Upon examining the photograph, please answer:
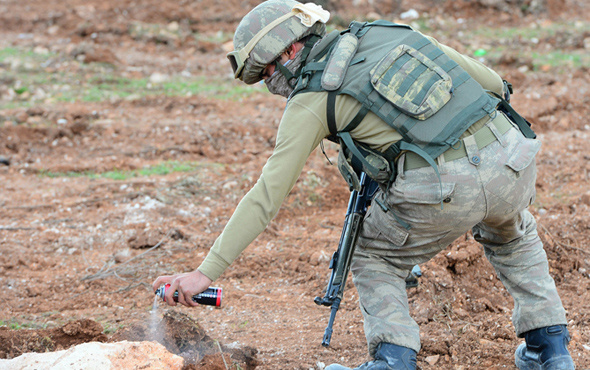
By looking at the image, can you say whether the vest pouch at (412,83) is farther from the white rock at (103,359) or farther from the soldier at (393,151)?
the white rock at (103,359)

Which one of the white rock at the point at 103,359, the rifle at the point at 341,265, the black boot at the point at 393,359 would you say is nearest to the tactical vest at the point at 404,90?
the rifle at the point at 341,265

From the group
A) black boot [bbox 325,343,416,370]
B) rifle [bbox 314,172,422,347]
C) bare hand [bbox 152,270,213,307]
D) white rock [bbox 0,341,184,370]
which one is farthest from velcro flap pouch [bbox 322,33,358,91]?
white rock [bbox 0,341,184,370]

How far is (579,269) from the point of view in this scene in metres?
3.97

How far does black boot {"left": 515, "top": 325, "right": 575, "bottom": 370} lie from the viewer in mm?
2623

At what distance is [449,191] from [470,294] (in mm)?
1604

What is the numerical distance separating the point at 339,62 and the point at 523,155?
0.86m

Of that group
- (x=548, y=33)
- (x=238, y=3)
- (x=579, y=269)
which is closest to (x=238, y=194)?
(x=579, y=269)

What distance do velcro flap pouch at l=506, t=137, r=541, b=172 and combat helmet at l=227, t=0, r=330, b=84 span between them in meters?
1.01

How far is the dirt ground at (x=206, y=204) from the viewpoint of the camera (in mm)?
3531

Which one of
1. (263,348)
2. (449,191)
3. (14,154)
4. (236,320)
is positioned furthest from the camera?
(14,154)

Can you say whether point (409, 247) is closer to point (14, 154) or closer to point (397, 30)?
point (397, 30)

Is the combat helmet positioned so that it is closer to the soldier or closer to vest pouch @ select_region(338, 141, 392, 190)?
the soldier

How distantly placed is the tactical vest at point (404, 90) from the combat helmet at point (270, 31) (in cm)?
13

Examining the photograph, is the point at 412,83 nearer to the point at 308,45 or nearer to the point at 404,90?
the point at 404,90
